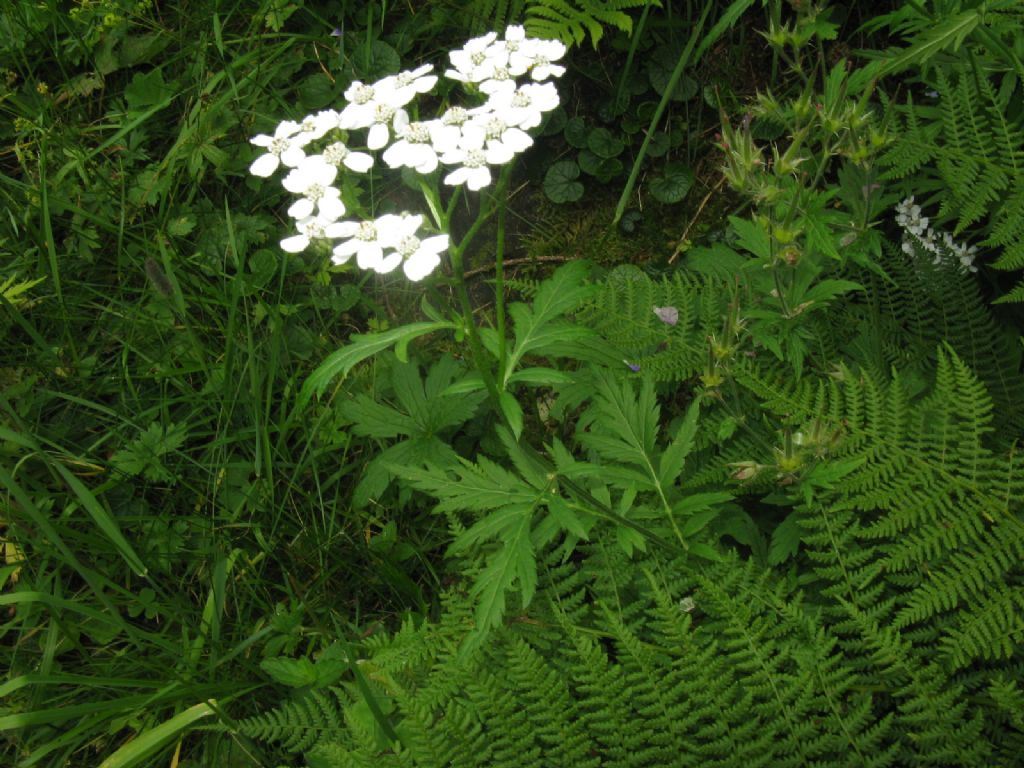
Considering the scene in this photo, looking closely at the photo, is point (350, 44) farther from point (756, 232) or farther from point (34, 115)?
point (756, 232)

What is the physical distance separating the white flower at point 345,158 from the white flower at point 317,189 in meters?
0.01

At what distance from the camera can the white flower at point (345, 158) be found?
168 cm

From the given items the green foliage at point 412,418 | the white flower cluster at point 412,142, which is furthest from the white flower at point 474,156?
the green foliage at point 412,418

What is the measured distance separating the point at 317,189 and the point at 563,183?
5.43ft

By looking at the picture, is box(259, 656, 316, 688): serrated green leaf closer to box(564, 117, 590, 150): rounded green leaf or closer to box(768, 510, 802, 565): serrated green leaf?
box(768, 510, 802, 565): serrated green leaf

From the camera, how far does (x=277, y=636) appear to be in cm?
254

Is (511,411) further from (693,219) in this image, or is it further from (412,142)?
(693,219)

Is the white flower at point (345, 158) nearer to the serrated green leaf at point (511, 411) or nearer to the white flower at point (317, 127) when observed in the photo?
the white flower at point (317, 127)

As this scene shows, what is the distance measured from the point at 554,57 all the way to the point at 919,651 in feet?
4.76

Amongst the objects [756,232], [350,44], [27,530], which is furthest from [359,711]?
[350,44]

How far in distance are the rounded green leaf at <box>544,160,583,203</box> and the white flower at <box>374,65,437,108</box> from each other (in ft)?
4.83

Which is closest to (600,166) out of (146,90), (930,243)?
(930,243)

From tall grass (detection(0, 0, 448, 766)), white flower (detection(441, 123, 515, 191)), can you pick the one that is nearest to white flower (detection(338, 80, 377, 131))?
white flower (detection(441, 123, 515, 191))

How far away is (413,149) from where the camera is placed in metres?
1.67
